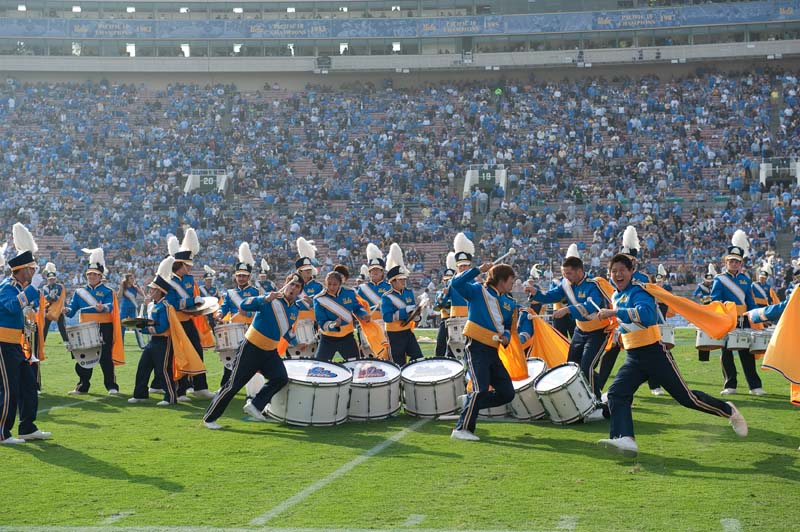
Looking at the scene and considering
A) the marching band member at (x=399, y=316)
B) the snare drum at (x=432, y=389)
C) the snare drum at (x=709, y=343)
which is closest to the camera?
the snare drum at (x=432, y=389)

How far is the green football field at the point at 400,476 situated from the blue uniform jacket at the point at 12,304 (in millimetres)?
1064

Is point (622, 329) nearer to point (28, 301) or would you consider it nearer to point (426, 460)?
point (426, 460)

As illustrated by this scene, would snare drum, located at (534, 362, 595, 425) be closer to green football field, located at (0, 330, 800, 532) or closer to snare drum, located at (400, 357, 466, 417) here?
green football field, located at (0, 330, 800, 532)

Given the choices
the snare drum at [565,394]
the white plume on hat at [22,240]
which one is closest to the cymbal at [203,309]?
the white plume on hat at [22,240]

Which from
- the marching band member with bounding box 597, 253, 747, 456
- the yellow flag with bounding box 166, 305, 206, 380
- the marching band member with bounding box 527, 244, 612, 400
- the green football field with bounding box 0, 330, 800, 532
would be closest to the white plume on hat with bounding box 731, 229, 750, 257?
the green football field with bounding box 0, 330, 800, 532

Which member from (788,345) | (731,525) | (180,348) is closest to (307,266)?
(180,348)

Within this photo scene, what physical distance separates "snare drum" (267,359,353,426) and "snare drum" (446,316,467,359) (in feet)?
11.5

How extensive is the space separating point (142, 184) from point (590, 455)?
105ft

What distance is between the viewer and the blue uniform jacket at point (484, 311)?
30.6ft

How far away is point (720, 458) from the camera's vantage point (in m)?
8.24

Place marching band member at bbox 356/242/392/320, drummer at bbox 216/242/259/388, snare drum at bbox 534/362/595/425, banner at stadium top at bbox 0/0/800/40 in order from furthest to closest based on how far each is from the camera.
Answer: banner at stadium top at bbox 0/0/800/40 → drummer at bbox 216/242/259/388 → marching band member at bbox 356/242/392/320 → snare drum at bbox 534/362/595/425

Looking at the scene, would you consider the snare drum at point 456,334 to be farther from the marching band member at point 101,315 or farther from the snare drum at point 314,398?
the marching band member at point 101,315

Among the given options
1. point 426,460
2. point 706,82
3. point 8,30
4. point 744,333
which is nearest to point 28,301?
point 426,460

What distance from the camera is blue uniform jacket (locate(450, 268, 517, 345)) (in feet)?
30.6
